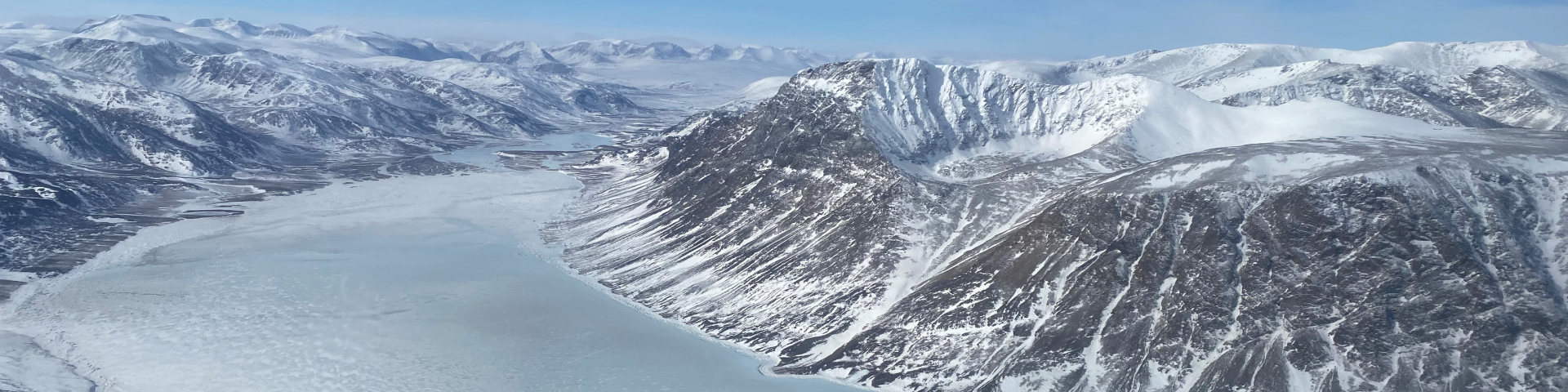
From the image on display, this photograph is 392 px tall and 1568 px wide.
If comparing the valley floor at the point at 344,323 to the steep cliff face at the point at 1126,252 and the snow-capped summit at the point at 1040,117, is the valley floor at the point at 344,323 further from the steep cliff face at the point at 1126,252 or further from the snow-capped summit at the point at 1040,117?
the snow-capped summit at the point at 1040,117

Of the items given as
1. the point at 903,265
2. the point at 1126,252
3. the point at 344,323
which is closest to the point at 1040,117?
the point at 903,265

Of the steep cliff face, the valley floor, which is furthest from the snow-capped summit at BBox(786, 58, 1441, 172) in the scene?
the valley floor

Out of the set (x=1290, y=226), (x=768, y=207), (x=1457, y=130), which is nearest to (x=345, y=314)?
(x=768, y=207)

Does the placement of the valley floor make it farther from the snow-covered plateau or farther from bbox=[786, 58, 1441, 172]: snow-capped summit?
bbox=[786, 58, 1441, 172]: snow-capped summit

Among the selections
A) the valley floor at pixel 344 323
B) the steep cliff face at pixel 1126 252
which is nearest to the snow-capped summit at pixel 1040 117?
the steep cliff face at pixel 1126 252

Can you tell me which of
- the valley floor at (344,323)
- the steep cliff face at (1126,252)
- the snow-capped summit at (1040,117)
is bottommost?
the valley floor at (344,323)

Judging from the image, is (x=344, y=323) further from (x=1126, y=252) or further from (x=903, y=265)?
(x=1126, y=252)
